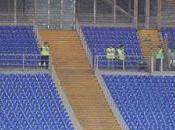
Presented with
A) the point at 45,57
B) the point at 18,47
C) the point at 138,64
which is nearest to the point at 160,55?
the point at 138,64

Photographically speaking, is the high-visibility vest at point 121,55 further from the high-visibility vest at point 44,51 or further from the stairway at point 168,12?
the stairway at point 168,12

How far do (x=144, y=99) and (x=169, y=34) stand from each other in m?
6.50

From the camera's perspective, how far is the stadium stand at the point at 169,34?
33.9 m

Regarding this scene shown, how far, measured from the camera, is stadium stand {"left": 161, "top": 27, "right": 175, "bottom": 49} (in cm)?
3393

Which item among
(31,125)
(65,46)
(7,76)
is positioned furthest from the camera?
(65,46)

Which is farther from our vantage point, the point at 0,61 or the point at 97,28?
the point at 97,28

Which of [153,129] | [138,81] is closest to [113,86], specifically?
[138,81]

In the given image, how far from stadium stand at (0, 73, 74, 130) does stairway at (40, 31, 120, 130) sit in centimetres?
73

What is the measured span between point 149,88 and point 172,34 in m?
5.74

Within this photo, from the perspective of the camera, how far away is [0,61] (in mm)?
31000

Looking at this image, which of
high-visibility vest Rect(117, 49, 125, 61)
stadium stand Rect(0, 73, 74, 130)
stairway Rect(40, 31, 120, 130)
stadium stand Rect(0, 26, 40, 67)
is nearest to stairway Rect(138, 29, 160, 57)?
high-visibility vest Rect(117, 49, 125, 61)

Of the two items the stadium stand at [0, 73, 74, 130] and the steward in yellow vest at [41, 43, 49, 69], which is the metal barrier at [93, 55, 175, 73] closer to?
the steward in yellow vest at [41, 43, 49, 69]

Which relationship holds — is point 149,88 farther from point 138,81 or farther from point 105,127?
point 105,127

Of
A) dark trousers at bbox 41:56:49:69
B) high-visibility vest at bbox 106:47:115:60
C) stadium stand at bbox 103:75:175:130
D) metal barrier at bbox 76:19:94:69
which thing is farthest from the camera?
metal barrier at bbox 76:19:94:69
